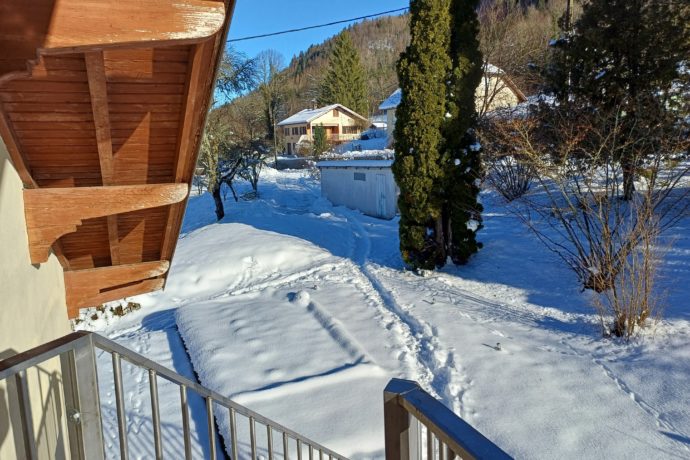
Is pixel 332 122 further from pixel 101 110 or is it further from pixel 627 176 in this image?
pixel 101 110

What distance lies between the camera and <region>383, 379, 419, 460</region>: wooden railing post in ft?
4.13

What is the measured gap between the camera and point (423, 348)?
20.7 feet

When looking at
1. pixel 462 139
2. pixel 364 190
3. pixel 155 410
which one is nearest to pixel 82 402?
pixel 155 410

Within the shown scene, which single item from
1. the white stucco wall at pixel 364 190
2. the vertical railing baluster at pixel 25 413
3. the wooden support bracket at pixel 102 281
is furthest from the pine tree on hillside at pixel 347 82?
the vertical railing baluster at pixel 25 413

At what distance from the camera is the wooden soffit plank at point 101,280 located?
14.5 ft

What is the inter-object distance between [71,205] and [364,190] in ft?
46.7

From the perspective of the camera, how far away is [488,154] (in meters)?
11.6

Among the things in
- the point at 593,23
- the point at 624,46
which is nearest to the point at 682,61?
the point at 624,46

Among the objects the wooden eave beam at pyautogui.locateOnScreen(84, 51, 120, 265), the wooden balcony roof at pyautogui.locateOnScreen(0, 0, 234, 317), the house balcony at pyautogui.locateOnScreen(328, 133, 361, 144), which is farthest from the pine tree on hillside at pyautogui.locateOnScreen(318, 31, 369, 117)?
the wooden eave beam at pyautogui.locateOnScreen(84, 51, 120, 265)

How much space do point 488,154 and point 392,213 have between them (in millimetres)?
4390

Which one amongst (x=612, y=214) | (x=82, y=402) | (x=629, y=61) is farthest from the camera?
(x=629, y=61)

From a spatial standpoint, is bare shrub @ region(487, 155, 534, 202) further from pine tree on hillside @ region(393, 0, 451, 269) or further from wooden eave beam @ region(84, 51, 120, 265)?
wooden eave beam @ region(84, 51, 120, 265)

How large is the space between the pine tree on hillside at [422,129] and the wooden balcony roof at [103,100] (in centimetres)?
635

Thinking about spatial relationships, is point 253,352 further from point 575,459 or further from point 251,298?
point 575,459
